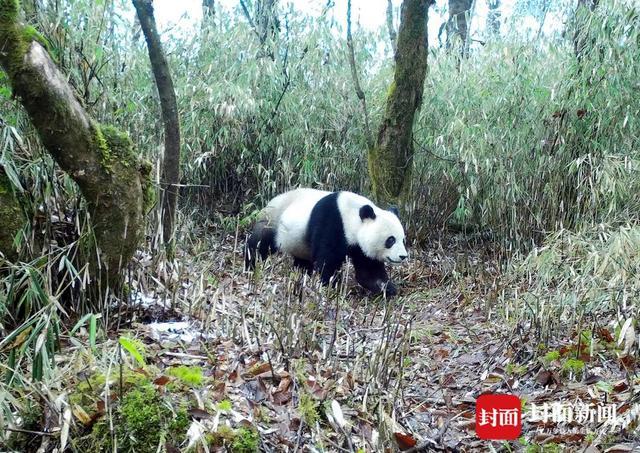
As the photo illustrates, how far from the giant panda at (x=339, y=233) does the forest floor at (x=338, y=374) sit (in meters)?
1.32

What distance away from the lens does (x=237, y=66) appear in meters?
7.76

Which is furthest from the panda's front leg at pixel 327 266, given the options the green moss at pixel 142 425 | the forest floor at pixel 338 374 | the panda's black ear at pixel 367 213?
the green moss at pixel 142 425

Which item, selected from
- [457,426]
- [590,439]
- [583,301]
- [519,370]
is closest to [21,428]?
[457,426]

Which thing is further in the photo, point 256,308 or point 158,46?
point 158,46

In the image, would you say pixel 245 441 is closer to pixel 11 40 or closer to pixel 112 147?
pixel 112 147

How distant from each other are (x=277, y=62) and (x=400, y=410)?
5.56m

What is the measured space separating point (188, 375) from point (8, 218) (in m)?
1.21

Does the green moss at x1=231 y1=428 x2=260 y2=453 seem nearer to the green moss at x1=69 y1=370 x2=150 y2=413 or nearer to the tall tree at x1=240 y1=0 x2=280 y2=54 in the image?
the green moss at x1=69 y1=370 x2=150 y2=413

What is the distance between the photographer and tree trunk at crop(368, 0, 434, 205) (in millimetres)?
6500

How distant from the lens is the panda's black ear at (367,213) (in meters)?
5.97

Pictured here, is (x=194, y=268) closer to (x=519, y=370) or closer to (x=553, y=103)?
(x=519, y=370)

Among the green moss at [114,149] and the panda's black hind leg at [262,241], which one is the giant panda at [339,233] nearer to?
the panda's black hind leg at [262,241]

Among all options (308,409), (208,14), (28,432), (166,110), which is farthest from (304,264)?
(28,432)

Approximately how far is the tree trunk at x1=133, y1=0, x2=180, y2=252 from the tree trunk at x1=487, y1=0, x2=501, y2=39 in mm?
4989
